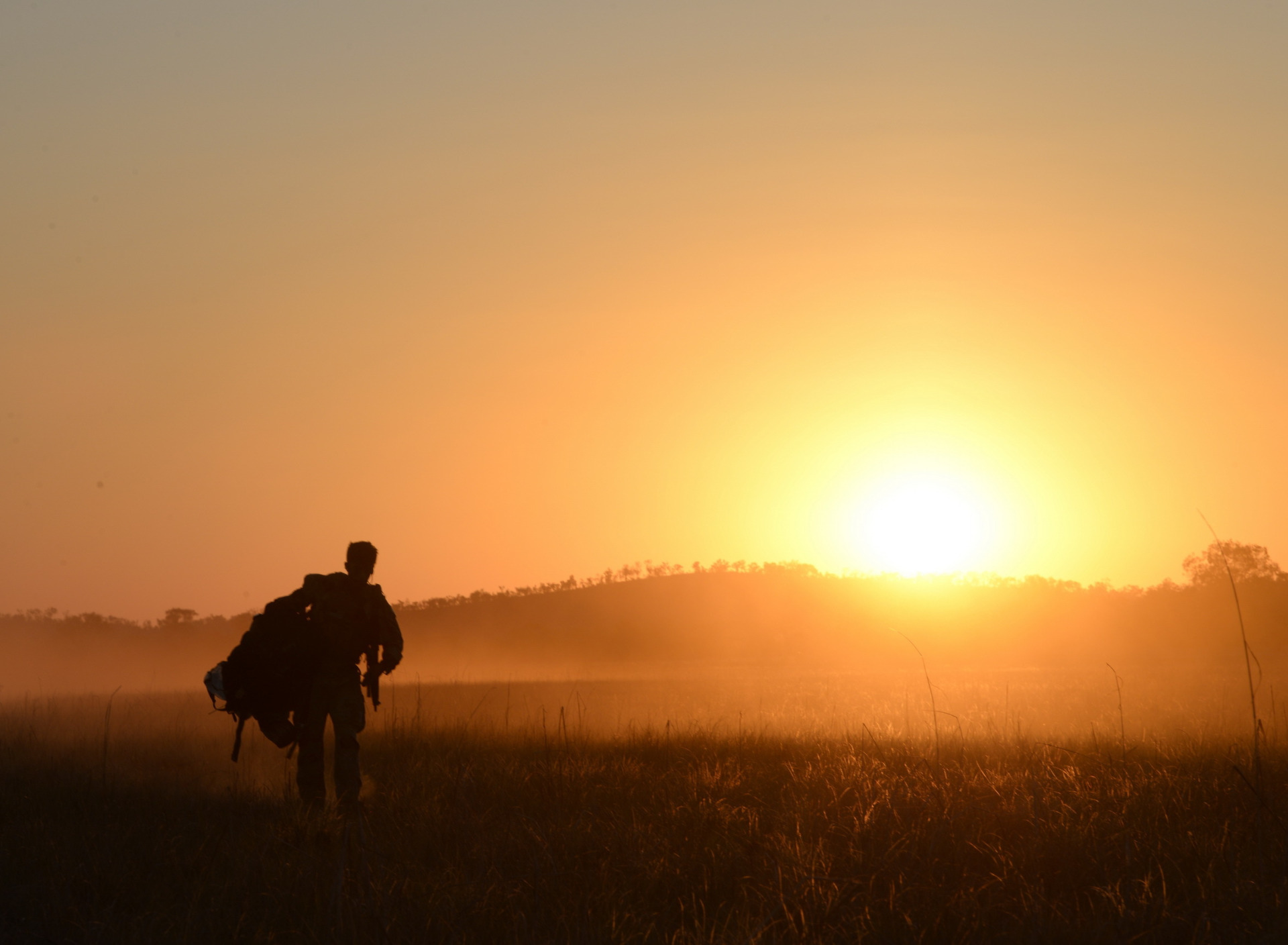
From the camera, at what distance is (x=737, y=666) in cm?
4312

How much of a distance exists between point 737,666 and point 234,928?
40.0m

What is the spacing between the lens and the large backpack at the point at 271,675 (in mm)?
7797

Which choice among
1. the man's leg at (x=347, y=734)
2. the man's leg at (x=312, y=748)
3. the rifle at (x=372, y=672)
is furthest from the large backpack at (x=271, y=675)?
the rifle at (x=372, y=672)

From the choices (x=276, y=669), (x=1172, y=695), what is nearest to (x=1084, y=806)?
(x=276, y=669)

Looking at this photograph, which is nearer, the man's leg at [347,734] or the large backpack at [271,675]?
the man's leg at [347,734]

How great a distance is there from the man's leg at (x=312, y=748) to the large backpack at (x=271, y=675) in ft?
0.24

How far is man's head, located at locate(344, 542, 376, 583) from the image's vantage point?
8.41 metres

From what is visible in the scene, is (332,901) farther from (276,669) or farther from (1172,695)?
(1172,695)

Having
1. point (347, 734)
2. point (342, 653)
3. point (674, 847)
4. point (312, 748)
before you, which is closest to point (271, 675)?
point (342, 653)

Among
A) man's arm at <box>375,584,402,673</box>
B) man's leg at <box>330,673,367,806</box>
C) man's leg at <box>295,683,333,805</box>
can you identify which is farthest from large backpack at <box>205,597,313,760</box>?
man's arm at <box>375,584,402,673</box>

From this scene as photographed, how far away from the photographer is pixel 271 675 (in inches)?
309

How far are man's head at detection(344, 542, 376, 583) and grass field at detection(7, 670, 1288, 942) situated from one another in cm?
185

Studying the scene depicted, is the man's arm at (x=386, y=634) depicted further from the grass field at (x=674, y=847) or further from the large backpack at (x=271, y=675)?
the grass field at (x=674, y=847)

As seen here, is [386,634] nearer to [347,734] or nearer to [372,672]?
[372,672]
